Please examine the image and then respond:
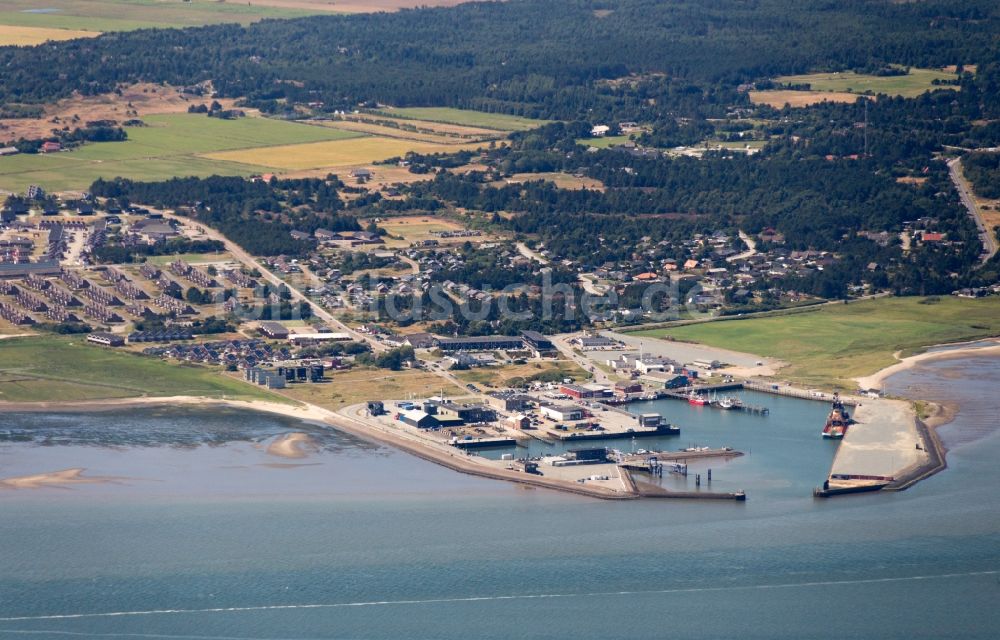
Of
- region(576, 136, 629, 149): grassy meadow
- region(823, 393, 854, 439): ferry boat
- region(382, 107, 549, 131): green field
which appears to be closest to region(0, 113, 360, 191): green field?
region(382, 107, 549, 131): green field

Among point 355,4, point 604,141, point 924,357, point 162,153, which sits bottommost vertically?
point 924,357

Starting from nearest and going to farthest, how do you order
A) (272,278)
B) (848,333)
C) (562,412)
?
1. (562,412)
2. (848,333)
3. (272,278)

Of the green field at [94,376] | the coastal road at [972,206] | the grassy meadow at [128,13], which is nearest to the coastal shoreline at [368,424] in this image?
the green field at [94,376]

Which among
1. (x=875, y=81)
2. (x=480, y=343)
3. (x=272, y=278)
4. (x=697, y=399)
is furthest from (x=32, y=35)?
(x=697, y=399)

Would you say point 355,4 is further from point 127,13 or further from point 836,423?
point 836,423

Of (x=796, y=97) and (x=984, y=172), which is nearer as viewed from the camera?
(x=984, y=172)

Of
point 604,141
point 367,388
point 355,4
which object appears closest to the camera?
point 367,388

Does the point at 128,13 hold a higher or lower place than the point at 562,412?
higher

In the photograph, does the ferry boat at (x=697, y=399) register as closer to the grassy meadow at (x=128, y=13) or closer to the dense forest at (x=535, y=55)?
the dense forest at (x=535, y=55)

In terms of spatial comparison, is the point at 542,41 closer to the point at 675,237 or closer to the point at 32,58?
the point at 32,58
